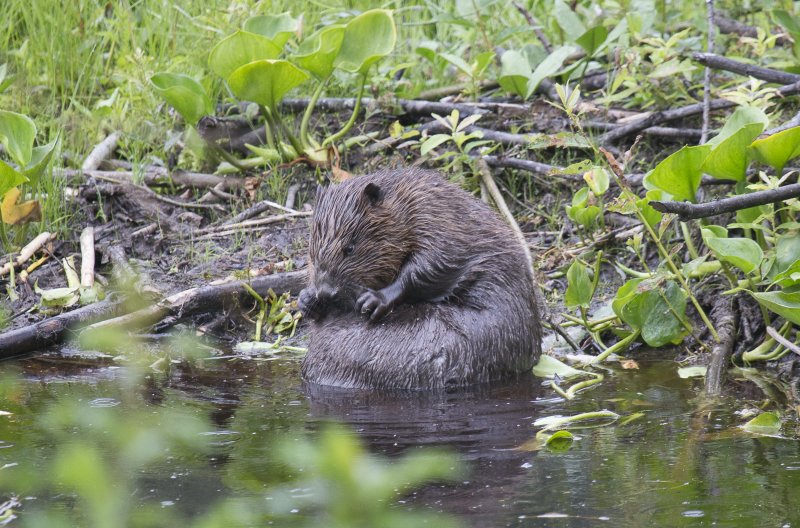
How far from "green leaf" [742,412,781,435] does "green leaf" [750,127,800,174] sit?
118 centimetres

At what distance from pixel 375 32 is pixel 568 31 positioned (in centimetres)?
141

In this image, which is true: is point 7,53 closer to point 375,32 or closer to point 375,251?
point 375,32

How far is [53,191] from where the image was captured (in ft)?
21.4

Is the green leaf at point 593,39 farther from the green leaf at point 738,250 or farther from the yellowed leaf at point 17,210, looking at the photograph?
the yellowed leaf at point 17,210

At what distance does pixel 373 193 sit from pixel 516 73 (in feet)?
7.16

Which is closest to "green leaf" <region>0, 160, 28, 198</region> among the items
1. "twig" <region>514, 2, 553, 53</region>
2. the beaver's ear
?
the beaver's ear

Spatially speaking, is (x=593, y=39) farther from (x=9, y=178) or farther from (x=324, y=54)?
(x=9, y=178)

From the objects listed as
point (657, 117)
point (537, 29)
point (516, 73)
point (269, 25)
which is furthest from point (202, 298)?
point (537, 29)

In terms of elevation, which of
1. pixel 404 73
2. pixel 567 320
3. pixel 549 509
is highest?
pixel 404 73

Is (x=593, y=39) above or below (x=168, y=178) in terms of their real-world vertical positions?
above

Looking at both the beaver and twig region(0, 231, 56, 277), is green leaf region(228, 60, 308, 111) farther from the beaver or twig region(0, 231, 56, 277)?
twig region(0, 231, 56, 277)

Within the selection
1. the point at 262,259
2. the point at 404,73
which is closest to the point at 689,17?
the point at 404,73

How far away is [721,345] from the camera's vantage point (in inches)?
182

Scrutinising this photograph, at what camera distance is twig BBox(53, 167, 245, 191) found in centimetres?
699
